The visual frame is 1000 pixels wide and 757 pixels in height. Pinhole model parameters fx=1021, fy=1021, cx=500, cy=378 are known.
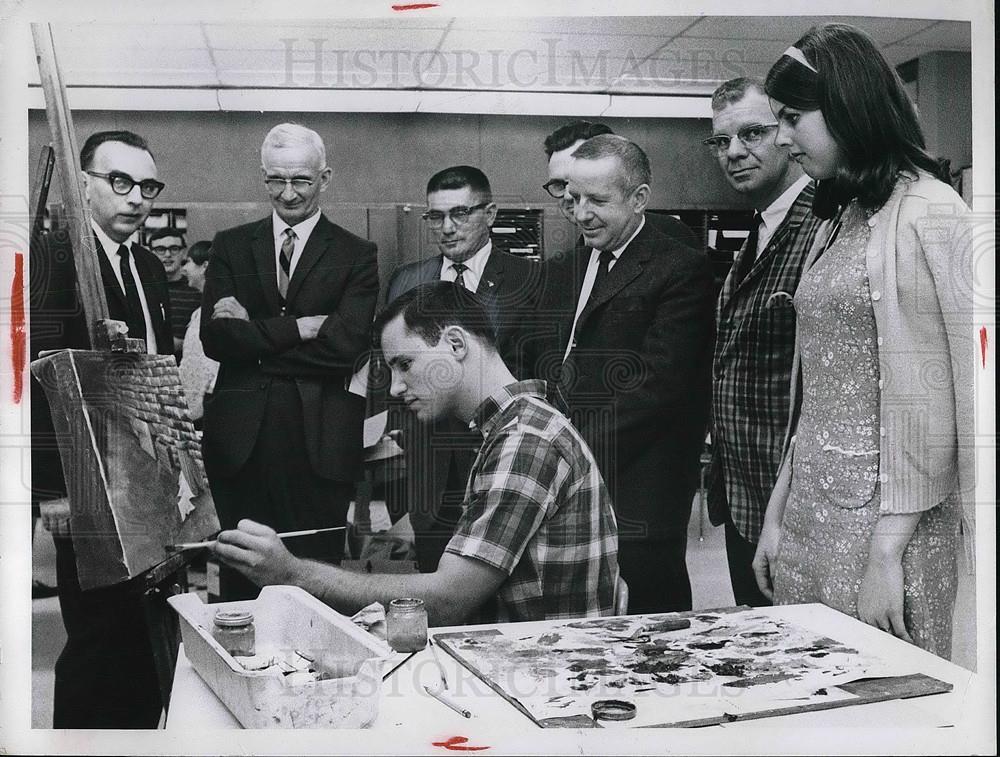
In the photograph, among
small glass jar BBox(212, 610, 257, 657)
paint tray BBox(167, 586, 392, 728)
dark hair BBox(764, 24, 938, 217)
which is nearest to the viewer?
paint tray BBox(167, 586, 392, 728)

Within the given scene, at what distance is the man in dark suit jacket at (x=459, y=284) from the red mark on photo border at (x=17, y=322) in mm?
1119

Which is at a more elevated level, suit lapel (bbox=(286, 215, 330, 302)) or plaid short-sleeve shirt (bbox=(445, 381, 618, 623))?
suit lapel (bbox=(286, 215, 330, 302))

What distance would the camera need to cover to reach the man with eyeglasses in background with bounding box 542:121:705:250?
123 inches

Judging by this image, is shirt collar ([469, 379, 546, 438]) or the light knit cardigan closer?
the light knit cardigan

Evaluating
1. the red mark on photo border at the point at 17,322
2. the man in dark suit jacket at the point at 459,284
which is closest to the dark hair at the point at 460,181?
the man in dark suit jacket at the point at 459,284

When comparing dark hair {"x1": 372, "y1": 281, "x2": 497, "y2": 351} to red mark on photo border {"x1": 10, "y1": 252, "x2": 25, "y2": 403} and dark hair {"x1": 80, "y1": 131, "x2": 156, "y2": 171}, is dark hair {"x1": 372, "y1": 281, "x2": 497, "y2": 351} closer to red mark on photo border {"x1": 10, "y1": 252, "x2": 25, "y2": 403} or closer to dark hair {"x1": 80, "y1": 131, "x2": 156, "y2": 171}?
dark hair {"x1": 80, "y1": 131, "x2": 156, "y2": 171}

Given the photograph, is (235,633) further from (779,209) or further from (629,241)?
(779,209)

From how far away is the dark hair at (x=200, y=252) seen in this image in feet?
10.2

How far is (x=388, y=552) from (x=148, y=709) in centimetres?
89

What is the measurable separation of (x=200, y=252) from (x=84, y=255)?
0.35 meters

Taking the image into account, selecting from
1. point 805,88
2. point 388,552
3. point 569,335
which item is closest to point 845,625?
point 569,335

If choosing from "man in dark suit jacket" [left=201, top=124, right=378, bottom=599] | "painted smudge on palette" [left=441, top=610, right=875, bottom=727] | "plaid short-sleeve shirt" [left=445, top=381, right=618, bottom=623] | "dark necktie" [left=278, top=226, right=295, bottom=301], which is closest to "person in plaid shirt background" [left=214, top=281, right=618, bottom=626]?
"plaid short-sleeve shirt" [left=445, top=381, right=618, bottom=623]

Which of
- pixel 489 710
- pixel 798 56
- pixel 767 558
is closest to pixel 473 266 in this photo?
pixel 798 56

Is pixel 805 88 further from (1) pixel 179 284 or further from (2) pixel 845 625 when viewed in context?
(1) pixel 179 284
